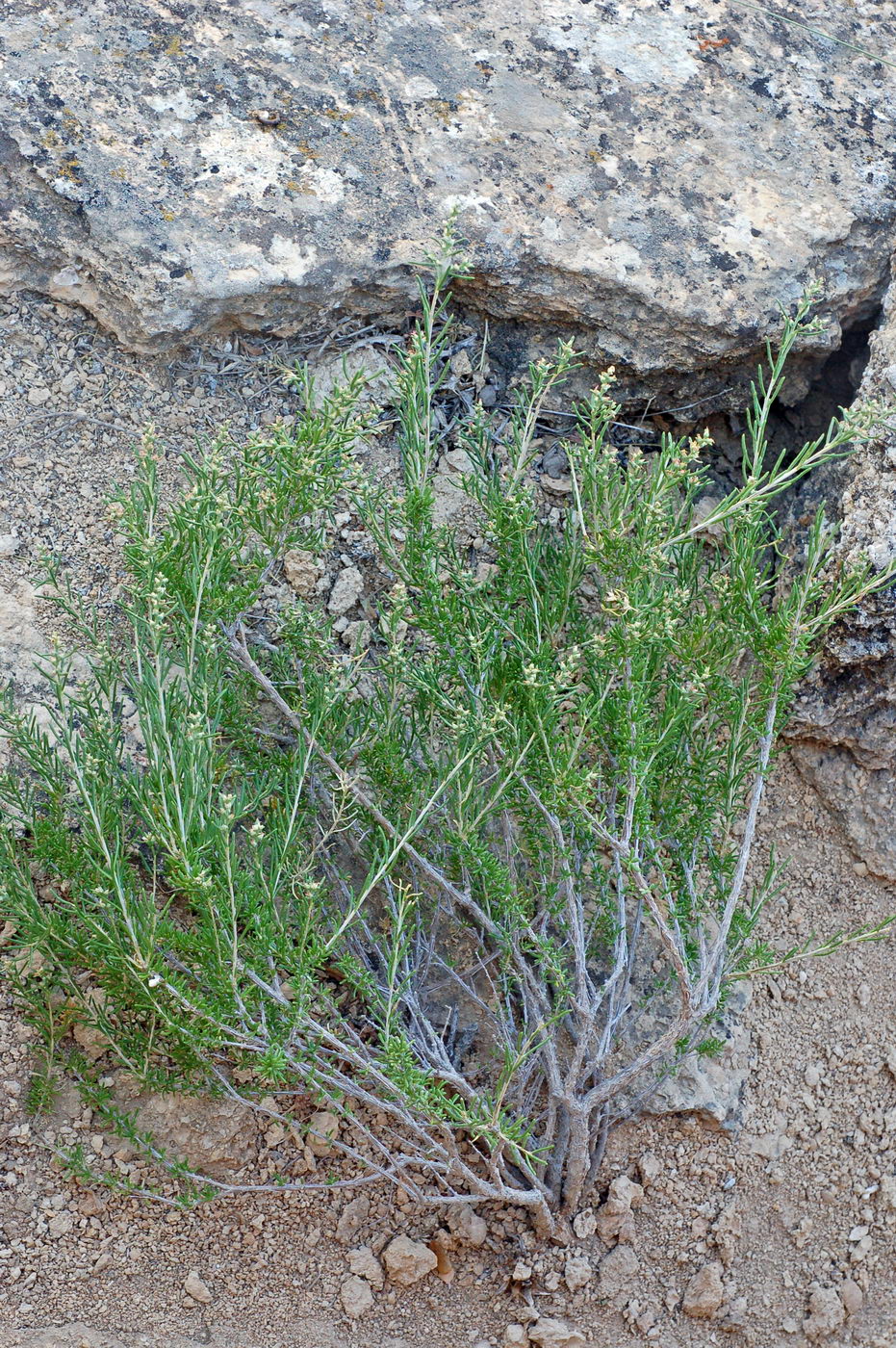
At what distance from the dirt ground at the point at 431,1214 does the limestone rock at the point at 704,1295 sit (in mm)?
14

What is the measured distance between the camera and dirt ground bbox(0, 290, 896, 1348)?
8.81 ft

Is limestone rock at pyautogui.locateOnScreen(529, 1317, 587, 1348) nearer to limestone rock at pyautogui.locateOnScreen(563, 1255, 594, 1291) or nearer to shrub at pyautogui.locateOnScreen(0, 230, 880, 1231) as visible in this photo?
limestone rock at pyautogui.locateOnScreen(563, 1255, 594, 1291)

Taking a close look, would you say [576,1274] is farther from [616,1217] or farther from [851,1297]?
[851,1297]

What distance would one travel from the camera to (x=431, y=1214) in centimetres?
289

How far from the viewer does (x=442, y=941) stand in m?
3.05

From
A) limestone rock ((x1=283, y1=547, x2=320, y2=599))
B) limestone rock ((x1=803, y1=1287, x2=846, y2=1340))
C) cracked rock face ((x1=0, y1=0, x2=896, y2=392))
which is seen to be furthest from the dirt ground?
limestone rock ((x1=283, y1=547, x2=320, y2=599))

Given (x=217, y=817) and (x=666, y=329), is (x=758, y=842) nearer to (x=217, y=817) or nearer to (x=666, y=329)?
(x=666, y=329)

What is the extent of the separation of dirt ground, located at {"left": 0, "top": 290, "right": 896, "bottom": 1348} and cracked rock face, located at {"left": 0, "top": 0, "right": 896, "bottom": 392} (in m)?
0.27

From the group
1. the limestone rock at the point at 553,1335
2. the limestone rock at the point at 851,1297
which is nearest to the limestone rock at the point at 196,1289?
the limestone rock at the point at 553,1335

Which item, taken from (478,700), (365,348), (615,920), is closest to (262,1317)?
(615,920)

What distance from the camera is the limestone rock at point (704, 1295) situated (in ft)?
9.53

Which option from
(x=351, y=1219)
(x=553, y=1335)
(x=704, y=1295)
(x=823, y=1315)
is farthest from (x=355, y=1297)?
(x=823, y=1315)

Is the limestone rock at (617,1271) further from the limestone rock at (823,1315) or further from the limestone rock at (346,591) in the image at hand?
the limestone rock at (346,591)

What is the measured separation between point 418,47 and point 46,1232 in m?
3.15
